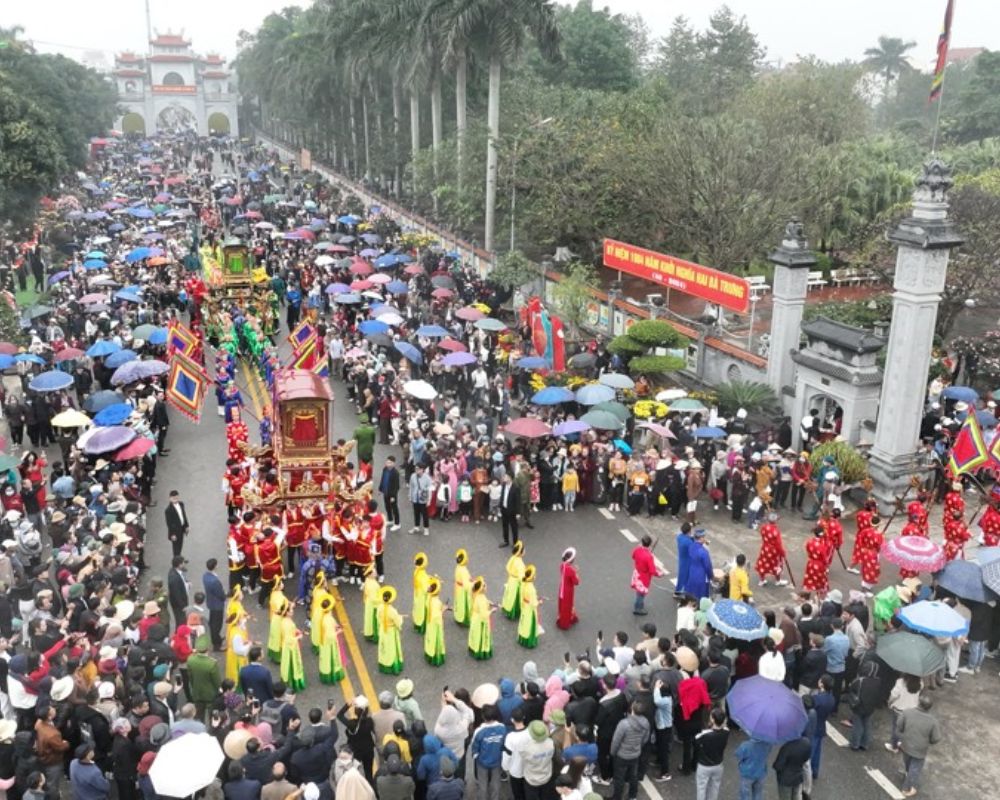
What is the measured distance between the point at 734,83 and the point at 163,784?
185ft

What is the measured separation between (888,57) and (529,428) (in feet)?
351

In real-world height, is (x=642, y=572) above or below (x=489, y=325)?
below

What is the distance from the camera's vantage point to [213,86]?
12744 centimetres

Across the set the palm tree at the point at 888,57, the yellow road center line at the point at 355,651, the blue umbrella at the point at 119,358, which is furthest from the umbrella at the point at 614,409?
the palm tree at the point at 888,57

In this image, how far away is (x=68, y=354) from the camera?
2052cm

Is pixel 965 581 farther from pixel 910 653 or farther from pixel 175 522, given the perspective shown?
pixel 175 522

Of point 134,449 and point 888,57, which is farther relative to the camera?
point 888,57

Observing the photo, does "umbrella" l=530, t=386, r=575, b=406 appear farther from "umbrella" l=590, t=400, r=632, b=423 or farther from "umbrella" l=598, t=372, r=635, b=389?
"umbrella" l=598, t=372, r=635, b=389

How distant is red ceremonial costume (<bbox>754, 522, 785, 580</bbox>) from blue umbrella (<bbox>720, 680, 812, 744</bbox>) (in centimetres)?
488

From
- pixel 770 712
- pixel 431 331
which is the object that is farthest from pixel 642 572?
pixel 431 331

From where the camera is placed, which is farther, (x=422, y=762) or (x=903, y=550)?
(x=903, y=550)

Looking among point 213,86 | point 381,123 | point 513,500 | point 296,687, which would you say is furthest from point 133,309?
point 213,86

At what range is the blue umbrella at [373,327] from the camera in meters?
24.0

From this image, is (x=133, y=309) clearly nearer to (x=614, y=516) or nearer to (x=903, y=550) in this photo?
(x=614, y=516)
